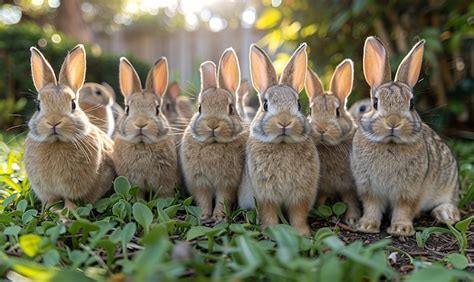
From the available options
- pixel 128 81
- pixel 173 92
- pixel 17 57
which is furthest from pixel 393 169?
pixel 17 57

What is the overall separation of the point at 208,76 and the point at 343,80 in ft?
3.54

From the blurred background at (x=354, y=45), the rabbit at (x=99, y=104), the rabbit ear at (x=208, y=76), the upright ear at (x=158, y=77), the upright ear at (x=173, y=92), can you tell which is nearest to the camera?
the rabbit ear at (x=208, y=76)

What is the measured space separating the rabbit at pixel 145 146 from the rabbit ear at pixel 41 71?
537mm

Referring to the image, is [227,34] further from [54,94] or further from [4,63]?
[54,94]

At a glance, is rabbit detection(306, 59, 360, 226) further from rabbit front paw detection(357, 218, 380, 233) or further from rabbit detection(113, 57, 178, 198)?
rabbit detection(113, 57, 178, 198)

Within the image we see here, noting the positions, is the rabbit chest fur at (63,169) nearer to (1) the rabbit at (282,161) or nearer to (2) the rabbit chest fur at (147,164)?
(2) the rabbit chest fur at (147,164)

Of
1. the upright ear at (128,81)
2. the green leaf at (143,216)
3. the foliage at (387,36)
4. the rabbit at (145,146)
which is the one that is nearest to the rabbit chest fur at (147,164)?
the rabbit at (145,146)

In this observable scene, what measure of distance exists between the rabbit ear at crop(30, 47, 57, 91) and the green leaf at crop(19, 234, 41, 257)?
1383mm

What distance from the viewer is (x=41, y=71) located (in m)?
3.03

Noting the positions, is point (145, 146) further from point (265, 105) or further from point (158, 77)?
point (265, 105)

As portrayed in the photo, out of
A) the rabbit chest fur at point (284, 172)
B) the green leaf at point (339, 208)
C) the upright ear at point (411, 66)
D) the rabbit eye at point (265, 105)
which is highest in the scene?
the upright ear at point (411, 66)

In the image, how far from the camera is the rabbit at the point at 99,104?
4504mm

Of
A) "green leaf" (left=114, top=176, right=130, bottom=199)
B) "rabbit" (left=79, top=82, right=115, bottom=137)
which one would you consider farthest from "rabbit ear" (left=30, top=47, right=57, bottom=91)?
"rabbit" (left=79, top=82, right=115, bottom=137)

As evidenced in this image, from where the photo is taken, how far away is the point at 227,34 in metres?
12.9
